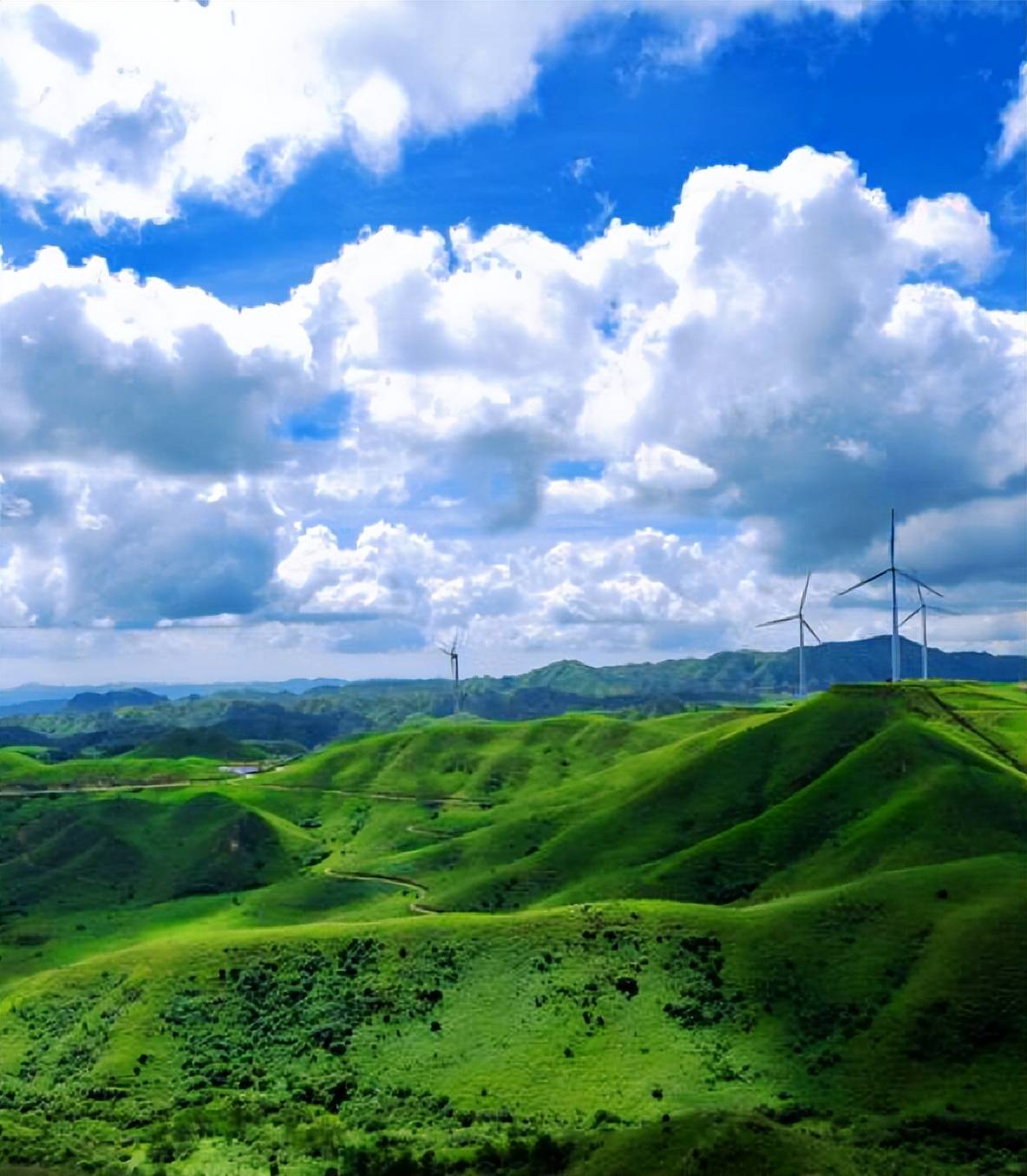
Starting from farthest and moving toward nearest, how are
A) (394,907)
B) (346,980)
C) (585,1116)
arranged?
(394,907), (346,980), (585,1116)

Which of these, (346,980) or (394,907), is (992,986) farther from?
(394,907)

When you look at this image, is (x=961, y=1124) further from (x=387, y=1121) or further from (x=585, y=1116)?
(x=387, y=1121)

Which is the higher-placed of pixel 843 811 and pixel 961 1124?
pixel 843 811

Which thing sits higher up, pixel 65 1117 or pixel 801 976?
pixel 801 976

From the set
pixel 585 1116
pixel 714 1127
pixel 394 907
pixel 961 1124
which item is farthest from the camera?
pixel 394 907

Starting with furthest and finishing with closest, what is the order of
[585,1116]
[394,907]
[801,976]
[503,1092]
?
1. [394,907]
2. [801,976]
3. [503,1092]
4. [585,1116]

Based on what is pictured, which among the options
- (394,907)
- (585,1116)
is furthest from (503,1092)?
(394,907)

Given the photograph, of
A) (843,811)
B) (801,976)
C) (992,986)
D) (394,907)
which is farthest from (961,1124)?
(394,907)

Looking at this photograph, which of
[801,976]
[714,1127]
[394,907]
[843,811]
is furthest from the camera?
[394,907]

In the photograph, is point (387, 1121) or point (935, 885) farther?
point (935, 885)
